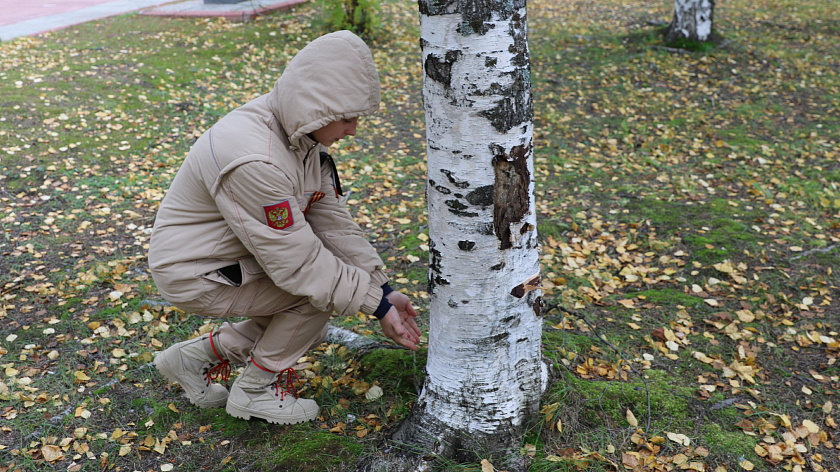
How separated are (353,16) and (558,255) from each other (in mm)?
7044

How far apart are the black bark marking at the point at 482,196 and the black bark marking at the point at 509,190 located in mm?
19

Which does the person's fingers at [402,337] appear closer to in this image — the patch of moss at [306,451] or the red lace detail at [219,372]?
the patch of moss at [306,451]

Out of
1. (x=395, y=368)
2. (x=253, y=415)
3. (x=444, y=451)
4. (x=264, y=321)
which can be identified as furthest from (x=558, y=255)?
(x=253, y=415)

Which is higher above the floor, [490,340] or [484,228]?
[484,228]

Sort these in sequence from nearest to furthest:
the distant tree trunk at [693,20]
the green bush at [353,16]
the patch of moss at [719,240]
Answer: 1. the patch of moss at [719,240]
2. the distant tree trunk at [693,20]
3. the green bush at [353,16]

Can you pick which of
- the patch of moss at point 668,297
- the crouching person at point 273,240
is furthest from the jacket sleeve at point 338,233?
the patch of moss at point 668,297

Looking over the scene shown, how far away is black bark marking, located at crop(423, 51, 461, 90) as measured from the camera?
2.01 meters

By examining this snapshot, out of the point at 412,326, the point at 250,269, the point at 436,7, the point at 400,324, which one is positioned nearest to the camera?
the point at 436,7

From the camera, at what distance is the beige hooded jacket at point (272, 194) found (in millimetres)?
2168

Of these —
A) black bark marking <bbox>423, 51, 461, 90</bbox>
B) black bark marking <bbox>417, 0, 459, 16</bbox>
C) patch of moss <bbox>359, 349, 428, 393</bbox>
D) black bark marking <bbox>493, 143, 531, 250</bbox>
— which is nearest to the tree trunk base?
patch of moss <bbox>359, 349, 428, 393</bbox>

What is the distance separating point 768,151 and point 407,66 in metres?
5.16

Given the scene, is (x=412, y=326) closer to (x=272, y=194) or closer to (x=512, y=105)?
(x=272, y=194)

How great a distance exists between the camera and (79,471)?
2.54m

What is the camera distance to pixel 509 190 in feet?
7.07
